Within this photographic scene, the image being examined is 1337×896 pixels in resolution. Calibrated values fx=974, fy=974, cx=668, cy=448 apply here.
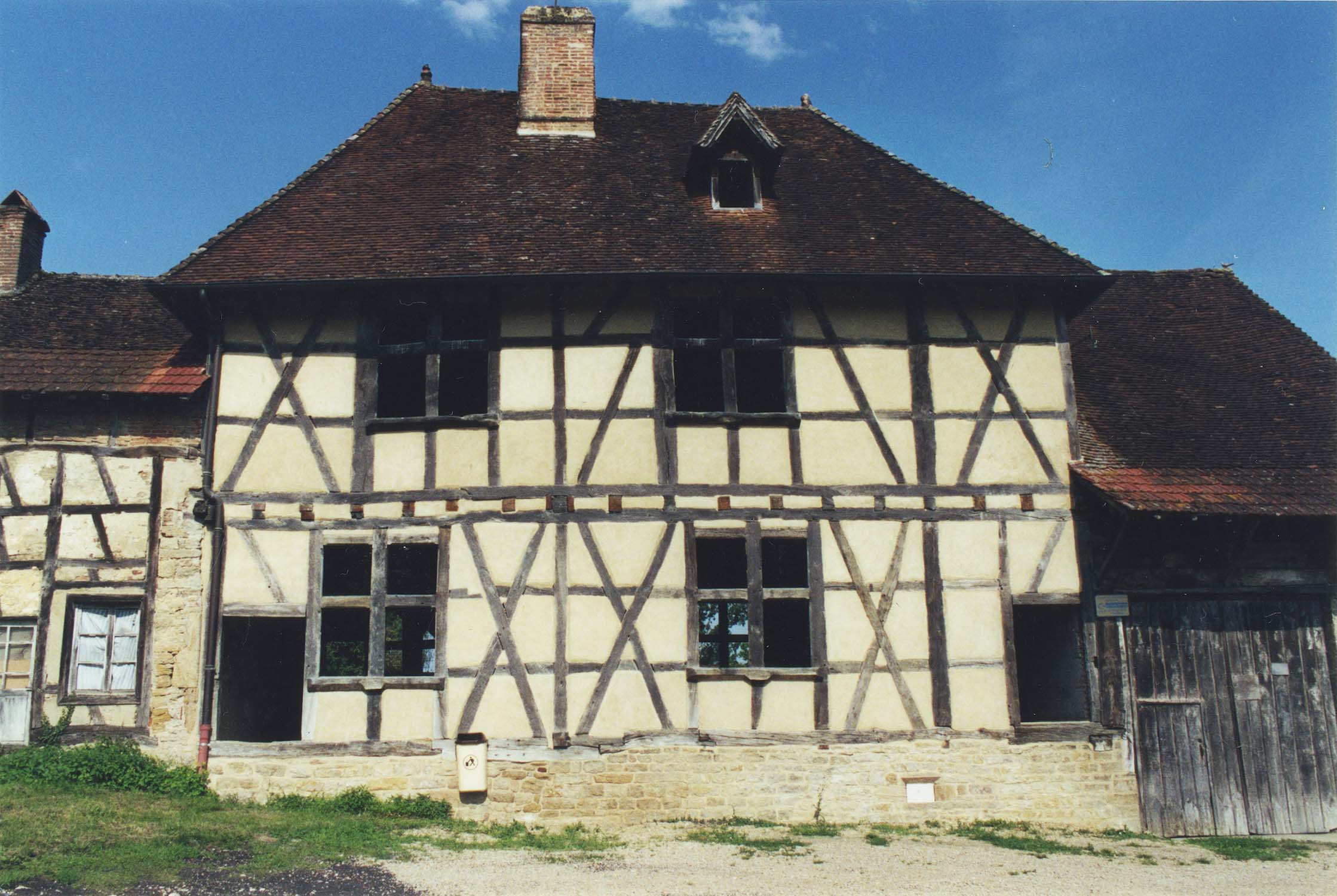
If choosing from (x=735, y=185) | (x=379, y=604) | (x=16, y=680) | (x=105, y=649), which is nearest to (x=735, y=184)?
(x=735, y=185)

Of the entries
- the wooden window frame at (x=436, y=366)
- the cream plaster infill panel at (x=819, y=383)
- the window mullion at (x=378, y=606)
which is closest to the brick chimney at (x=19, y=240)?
the wooden window frame at (x=436, y=366)

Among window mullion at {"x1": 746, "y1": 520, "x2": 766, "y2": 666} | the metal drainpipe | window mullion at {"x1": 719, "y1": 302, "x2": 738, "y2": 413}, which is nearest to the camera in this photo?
the metal drainpipe

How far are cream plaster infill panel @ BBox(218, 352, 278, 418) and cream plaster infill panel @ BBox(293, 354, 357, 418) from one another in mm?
338

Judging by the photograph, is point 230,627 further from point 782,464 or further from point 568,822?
point 782,464

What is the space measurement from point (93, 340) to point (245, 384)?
9.53 feet

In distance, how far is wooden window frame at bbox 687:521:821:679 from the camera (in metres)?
10.7

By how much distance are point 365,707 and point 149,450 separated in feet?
13.5

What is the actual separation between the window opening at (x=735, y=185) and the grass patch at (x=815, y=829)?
7.54 metres

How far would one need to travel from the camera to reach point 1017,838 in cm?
1008

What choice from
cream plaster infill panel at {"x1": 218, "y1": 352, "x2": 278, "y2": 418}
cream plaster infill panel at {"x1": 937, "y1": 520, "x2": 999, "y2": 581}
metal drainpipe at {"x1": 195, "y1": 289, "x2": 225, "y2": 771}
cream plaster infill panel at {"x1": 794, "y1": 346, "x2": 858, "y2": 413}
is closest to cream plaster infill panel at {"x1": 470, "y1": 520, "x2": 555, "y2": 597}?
metal drainpipe at {"x1": 195, "y1": 289, "x2": 225, "y2": 771}

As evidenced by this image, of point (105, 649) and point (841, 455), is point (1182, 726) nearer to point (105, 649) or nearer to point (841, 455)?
point (841, 455)

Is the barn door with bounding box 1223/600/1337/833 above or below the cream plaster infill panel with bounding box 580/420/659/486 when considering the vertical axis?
below

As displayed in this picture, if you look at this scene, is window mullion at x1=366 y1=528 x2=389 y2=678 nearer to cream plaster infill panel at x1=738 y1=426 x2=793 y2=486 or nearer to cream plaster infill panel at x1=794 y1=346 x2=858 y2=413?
cream plaster infill panel at x1=738 y1=426 x2=793 y2=486

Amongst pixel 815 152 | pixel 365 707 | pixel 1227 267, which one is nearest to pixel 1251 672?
pixel 1227 267
